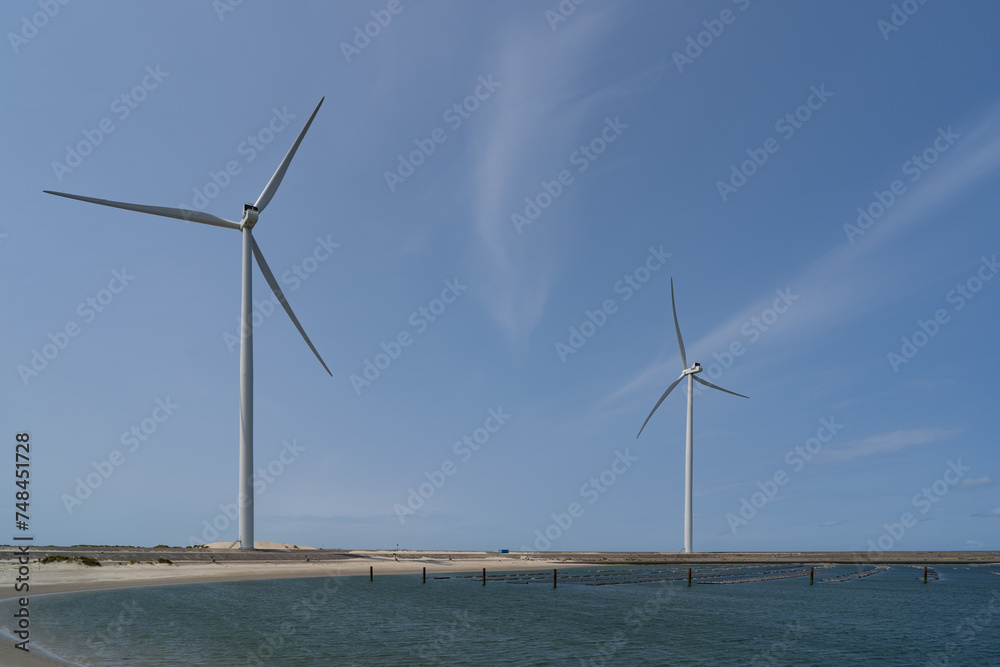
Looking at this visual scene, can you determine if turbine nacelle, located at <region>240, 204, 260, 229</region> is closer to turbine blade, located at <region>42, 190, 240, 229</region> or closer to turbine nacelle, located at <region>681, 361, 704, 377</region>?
turbine blade, located at <region>42, 190, 240, 229</region>

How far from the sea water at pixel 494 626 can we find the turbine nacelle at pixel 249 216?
44086mm

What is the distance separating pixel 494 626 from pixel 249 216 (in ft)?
207

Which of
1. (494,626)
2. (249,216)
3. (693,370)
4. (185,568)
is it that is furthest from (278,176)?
(693,370)

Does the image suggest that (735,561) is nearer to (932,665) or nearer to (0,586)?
(932,665)

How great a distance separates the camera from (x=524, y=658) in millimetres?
37969

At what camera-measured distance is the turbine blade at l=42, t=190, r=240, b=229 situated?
253ft

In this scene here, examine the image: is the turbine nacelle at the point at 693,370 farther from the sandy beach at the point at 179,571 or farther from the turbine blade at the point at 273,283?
the turbine blade at the point at 273,283

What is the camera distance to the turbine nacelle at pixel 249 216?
9194 cm

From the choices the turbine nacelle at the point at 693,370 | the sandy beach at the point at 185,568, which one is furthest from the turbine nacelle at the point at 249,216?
the turbine nacelle at the point at 693,370

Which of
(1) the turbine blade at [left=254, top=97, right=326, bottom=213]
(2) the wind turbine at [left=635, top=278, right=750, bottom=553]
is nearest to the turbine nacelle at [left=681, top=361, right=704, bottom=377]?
(2) the wind turbine at [left=635, top=278, right=750, bottom=553]

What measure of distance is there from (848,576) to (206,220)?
118570mm

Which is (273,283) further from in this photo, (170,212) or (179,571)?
(179,571)

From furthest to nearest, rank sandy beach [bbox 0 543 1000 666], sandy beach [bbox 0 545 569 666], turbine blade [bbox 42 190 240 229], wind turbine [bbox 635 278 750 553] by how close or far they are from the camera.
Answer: wind turbine [bbox 635 278 750 553] < turbine blade [bbox 42 190 240 229] < sandy beach [bbox 0 545 569 666] < sandy beach [bbox 0 543 1000 666]

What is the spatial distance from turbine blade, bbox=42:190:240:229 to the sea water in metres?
40.8
